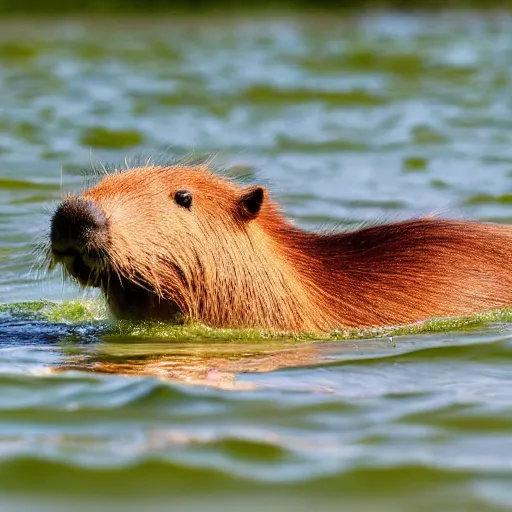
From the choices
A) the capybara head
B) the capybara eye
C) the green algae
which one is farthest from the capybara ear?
the green algae

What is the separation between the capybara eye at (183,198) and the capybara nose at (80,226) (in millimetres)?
507

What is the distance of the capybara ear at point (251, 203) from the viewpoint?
6.21 meters

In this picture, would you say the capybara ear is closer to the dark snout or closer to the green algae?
the green algae

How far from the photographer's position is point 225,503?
3787 mm

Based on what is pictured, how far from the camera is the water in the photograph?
13.1 ft

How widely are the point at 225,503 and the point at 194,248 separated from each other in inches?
94.1

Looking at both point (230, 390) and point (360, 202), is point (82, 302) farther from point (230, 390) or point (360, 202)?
point (360, 202)

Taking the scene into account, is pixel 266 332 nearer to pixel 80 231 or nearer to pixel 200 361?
pixel 200 361

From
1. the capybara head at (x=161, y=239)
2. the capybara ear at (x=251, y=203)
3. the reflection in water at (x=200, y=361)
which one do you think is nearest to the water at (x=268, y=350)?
the reflection in water at (x=200, y=361)

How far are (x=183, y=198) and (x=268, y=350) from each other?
0.81m

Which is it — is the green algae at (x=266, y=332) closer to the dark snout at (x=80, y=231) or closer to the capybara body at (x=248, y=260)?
the capybara body at (x=248, y=260)

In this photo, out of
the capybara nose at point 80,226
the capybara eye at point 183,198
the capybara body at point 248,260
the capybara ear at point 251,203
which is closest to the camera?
the capybara nose at point 80,226

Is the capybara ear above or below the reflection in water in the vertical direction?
above

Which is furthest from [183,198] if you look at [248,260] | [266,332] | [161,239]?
[266,332]
